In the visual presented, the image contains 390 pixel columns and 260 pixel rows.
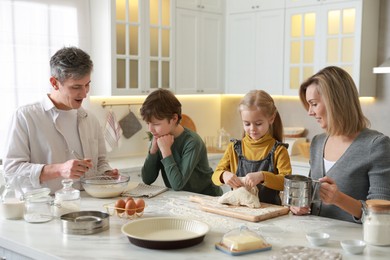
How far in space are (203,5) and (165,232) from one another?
12.1 feet

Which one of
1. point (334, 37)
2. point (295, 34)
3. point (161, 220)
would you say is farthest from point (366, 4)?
point (161, 220)

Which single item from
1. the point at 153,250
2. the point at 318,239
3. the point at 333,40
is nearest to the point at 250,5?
the point at 333,40

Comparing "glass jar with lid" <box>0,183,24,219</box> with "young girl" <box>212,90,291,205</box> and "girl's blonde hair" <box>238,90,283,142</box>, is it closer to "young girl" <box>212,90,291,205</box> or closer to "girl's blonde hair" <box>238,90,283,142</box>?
"young girl" <box>212,90,291,205</box>

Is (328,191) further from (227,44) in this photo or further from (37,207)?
(227,44)

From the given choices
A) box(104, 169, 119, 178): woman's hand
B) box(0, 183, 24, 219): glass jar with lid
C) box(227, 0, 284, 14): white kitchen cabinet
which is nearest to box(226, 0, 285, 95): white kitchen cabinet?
box(227, 0, 284, 14): white kitchen cabinet

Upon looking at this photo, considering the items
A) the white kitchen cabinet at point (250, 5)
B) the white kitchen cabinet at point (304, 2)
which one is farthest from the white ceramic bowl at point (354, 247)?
the white kitchen cabinet at point (250, 5)

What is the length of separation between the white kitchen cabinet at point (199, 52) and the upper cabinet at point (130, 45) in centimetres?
16

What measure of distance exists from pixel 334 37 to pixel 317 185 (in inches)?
112

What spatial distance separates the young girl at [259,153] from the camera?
2506 millimetres

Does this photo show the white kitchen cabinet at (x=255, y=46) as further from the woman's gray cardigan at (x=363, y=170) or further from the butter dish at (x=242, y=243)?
the butter dish at (x=242, y=243)

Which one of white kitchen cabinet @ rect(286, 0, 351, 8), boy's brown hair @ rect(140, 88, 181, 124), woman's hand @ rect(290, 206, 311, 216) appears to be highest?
white kitchen cabinet @ rect(286, 0, 351, 8)

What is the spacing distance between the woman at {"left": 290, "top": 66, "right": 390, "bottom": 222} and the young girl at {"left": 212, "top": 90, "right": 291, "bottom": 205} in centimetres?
21

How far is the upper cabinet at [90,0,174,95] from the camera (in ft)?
→ 15.0

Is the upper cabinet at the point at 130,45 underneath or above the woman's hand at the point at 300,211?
above
